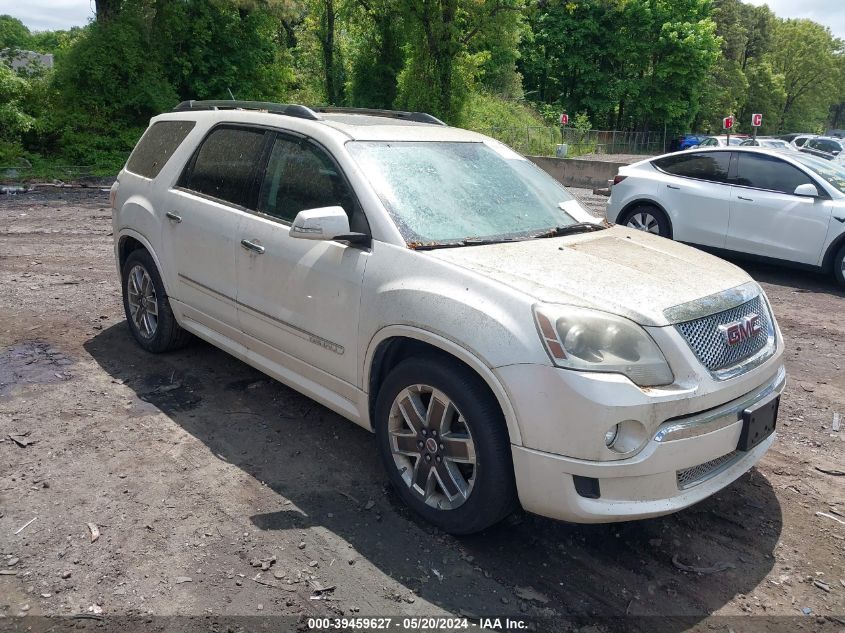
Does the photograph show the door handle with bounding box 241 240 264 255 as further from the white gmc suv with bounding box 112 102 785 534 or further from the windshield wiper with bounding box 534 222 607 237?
the windshield wiper with bounding box 534 222 607 237

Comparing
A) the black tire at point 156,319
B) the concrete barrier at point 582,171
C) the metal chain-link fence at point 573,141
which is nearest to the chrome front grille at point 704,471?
the black tire at point 156,319

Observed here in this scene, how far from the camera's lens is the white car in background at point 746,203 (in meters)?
8.46

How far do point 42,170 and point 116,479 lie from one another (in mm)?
15594

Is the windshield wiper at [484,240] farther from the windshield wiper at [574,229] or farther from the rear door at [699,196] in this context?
the rear door at [699,196]

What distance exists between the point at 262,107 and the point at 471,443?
9.47 feet

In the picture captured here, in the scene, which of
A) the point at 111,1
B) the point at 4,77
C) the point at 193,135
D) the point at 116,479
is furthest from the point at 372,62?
the point at 116,479

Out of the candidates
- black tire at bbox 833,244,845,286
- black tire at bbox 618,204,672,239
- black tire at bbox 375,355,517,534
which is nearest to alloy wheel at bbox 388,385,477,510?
black tire at bbox 375,355,517,534

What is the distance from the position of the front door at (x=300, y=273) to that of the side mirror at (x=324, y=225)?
150 mm

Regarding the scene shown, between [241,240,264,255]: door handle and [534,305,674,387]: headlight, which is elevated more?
[241,240,264,255]: door handle

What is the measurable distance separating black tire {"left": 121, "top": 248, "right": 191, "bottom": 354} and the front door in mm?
1146

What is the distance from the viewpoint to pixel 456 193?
3.91 metres

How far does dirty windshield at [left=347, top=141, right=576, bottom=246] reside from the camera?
3.65 metres

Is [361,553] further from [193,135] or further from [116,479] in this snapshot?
[193,135]

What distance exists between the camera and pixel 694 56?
154 feet
